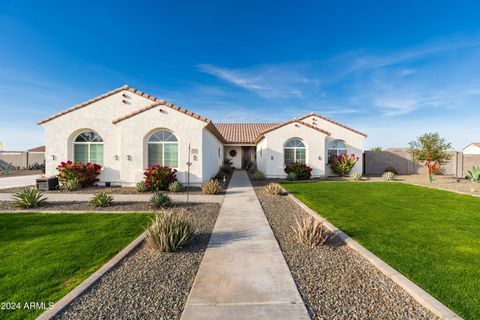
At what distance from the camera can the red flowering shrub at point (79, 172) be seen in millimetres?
12781

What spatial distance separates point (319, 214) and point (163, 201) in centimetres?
582

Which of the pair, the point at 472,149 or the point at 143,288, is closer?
the point at 143,288

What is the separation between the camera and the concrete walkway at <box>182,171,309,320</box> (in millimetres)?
2875

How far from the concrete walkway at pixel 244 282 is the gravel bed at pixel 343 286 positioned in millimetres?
226

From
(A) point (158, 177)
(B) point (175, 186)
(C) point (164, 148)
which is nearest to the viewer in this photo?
(B) point (175, 186)

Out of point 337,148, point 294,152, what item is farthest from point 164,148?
point 337,148

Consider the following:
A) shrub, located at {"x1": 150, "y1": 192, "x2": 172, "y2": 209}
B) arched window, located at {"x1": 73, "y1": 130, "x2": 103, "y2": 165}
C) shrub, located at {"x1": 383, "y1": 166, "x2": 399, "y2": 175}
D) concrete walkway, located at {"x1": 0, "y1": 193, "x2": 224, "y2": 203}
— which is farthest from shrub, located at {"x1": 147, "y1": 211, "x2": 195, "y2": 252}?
shrub, located at {"x1": 383, "y1": 166, "x2": 399, "y2": 175}

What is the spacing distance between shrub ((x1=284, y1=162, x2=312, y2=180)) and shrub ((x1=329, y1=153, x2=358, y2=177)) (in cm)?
306

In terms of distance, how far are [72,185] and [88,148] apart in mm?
2797

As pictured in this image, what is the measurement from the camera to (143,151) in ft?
41.6

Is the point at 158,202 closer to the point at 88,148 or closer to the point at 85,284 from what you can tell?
the point at 85,284

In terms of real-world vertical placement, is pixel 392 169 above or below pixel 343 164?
below

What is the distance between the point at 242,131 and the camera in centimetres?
3106

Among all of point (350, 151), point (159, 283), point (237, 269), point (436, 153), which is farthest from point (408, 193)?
point (159, 283)
